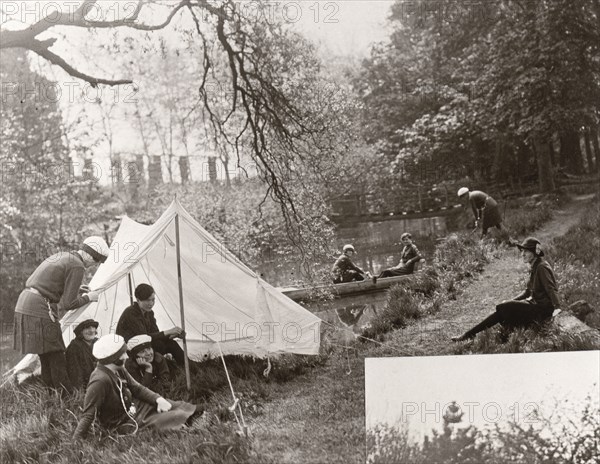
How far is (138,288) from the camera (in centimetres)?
404

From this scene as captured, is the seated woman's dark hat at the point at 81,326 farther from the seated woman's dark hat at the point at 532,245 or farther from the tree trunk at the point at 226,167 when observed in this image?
the seated woman's dark hat at the point at 532,245

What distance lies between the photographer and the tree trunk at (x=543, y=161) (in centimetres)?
387

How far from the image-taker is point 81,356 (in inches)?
151

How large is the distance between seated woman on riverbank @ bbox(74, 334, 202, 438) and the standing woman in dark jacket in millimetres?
377

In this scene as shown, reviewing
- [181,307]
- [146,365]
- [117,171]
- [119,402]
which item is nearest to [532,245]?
[181,307]

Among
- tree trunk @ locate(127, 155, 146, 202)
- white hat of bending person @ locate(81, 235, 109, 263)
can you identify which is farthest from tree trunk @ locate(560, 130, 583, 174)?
white hat of bending person @ locate(81, 235, 109, 263)

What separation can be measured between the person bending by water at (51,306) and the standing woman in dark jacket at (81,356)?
0.06m

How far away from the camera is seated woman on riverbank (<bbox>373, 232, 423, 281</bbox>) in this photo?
4035 mm

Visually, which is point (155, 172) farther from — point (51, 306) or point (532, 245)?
point (532, 245)

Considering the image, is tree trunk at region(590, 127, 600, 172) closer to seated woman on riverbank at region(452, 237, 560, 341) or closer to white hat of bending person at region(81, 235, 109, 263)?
seated woman on riverbank at region(452, 237, 560, 341)

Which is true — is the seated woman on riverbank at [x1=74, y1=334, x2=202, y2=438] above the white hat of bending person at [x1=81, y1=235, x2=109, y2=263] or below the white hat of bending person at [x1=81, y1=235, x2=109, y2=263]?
below

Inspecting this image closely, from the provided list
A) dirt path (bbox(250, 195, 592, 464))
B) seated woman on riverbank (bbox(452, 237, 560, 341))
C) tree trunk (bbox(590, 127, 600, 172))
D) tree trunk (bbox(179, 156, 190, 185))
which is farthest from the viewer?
tree trunk (bbox(179, 156, 190, 185))

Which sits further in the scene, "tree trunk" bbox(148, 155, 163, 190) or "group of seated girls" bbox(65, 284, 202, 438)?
"tree trunk" bbox(148, 155, 163, 190)

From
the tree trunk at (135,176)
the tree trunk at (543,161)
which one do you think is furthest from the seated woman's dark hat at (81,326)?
the tree trunk at (543,161)
